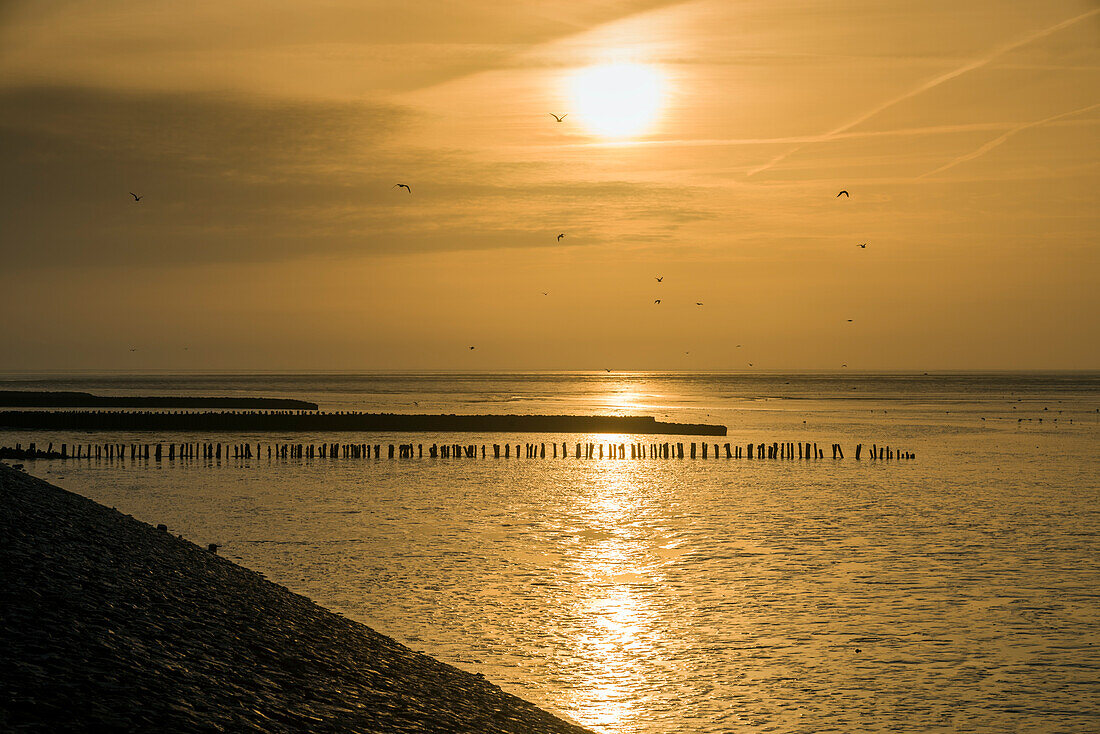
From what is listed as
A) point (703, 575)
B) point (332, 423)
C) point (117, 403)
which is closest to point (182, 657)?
point (703, 575)

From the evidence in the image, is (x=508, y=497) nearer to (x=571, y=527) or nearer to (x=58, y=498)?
(x=571, y=527)

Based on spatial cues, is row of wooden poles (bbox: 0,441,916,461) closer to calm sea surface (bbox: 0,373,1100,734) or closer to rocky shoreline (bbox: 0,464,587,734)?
calm sea surface (bbox: 0,373,1100,734)

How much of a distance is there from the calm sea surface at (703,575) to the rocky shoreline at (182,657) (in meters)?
2.34

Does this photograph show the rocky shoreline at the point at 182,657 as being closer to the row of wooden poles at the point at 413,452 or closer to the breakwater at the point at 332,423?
the row of wooden poles at the point at 413,452

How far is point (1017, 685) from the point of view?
53.2ft

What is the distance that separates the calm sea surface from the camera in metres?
15.8

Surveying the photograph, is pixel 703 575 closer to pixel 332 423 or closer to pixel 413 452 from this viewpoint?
pixel 413 452

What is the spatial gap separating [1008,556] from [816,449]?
36935mm

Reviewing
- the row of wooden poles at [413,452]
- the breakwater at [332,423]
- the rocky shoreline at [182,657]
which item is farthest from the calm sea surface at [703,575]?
the breakwater at [332,423]

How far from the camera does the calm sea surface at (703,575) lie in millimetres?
15797

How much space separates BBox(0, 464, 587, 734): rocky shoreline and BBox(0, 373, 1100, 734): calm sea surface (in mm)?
2337

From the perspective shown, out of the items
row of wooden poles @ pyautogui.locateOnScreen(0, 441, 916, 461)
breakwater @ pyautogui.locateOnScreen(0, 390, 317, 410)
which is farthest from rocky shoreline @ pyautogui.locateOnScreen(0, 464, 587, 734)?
breakwater @ pyautogui.locateOnScreen(0, 390, 317, 410)

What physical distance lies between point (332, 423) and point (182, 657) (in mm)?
72411

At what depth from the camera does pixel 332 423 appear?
8244 centimetres
